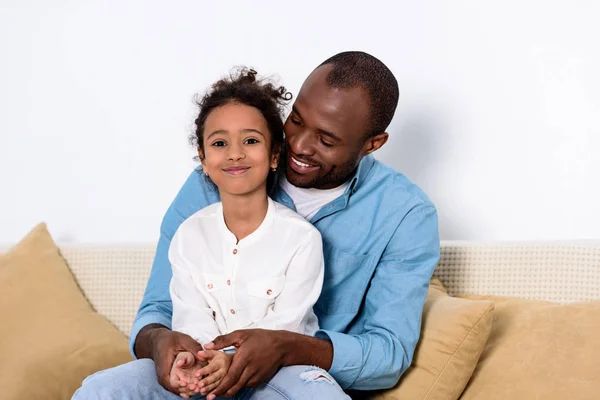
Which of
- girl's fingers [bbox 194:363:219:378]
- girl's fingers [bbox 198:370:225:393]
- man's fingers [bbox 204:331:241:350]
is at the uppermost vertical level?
man's fingers [bbox 204:331:241:350]

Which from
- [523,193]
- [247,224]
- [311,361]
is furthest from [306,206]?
[523,193]

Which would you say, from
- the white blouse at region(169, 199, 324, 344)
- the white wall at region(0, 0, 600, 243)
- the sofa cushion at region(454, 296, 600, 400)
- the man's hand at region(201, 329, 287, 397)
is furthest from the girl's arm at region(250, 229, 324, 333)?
the white wall at region(0, 0, 600, 243)

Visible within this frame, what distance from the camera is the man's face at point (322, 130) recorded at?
2105mm

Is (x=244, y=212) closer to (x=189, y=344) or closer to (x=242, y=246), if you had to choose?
(x=242, y=246)

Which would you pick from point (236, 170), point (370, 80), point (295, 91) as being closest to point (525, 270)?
point (370, 80)

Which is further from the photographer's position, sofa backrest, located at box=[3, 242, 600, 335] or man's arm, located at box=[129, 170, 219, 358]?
sofa backrest, located at box=[3, 242, 600, 335]

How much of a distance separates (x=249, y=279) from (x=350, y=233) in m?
0.34

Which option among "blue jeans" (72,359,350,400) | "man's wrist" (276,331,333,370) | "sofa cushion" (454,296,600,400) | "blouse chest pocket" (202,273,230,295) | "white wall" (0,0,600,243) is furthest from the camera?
"white wall" (0,0,600,243)

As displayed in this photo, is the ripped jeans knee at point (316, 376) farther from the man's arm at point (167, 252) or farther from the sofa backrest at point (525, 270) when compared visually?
the sofa backrest at point (525, 270)

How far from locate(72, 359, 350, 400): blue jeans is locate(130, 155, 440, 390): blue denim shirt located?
247mm

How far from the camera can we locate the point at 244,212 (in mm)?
2047

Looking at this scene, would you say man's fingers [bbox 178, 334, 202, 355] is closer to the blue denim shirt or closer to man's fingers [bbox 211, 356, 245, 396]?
man's fingers [bbox 211, 356, 245, 396]

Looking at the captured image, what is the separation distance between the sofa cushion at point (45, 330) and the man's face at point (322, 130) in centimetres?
92

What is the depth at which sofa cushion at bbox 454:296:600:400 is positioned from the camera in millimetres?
2207
